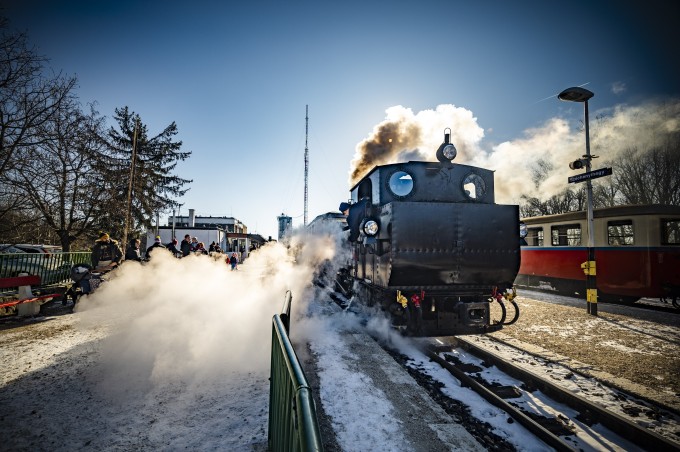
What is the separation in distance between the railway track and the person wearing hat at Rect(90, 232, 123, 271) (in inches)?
369

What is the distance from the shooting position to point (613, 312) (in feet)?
27.3

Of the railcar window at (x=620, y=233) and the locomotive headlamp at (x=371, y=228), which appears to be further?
the railcar window at (x=620, y=233)

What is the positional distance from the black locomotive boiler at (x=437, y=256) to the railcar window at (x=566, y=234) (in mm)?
7677

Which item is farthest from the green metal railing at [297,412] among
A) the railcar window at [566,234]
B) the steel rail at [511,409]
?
the railcar window at [566,234]

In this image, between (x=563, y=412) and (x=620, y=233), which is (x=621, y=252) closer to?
(x=620, y=233)

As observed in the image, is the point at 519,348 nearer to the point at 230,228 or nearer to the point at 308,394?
the point at 308,394

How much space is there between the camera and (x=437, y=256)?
15.4 feet

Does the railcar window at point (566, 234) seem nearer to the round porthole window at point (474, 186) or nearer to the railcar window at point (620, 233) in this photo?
the railcar window at point (620, 233)

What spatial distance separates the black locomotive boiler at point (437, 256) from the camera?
15.2ft

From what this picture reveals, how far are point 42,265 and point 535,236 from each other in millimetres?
17601

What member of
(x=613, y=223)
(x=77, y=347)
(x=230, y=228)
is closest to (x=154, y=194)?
(x=77, y=347)

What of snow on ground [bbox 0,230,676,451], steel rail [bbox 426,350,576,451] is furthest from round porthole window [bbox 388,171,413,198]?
steel rail [bbox 426,350,576,451]

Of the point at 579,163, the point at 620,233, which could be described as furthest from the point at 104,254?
the point at 620,233

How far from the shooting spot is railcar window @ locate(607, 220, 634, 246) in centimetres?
902
